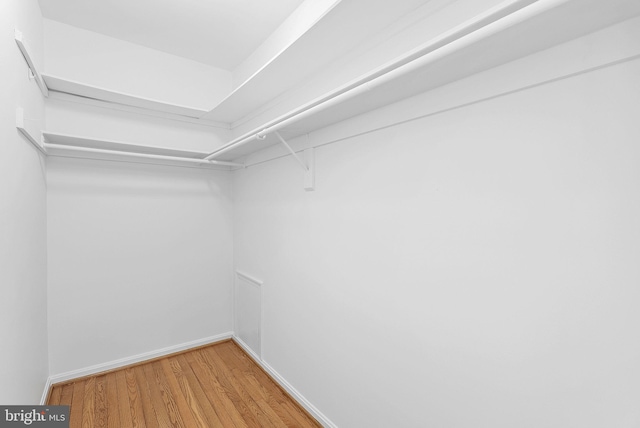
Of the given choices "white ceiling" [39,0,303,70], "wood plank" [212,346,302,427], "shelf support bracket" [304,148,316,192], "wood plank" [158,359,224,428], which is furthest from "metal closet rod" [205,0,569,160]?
"wood plank" [158,359,224,428]

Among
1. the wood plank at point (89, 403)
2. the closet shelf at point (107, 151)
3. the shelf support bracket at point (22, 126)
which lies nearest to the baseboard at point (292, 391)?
the wood plank at point (89, 403)

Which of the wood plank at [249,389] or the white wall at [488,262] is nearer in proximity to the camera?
the white wall at [488,262]

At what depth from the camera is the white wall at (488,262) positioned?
2.60ft

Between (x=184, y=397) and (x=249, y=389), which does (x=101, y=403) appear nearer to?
(x=184, y=397)

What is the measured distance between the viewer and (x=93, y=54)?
2.20 m

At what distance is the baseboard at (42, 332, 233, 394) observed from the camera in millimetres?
2207

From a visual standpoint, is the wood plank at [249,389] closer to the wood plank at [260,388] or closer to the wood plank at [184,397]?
the wood plank at [260,388]

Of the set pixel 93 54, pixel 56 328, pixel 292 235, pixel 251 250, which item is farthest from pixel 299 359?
pixel 93 54

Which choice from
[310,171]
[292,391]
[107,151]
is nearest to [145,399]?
[292,391]

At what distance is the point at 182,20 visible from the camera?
202cm

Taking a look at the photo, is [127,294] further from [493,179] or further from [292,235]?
[493,179]

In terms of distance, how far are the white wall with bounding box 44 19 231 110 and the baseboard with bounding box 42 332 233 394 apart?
2201 mm

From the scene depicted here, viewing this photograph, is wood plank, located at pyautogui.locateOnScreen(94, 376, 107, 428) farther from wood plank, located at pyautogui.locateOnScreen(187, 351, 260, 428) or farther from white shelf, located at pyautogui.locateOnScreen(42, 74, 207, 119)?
white shelf, located at pyautogui.locateOnScreen(42, 74, 207, 119)

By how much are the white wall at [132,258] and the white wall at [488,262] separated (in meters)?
1.48
